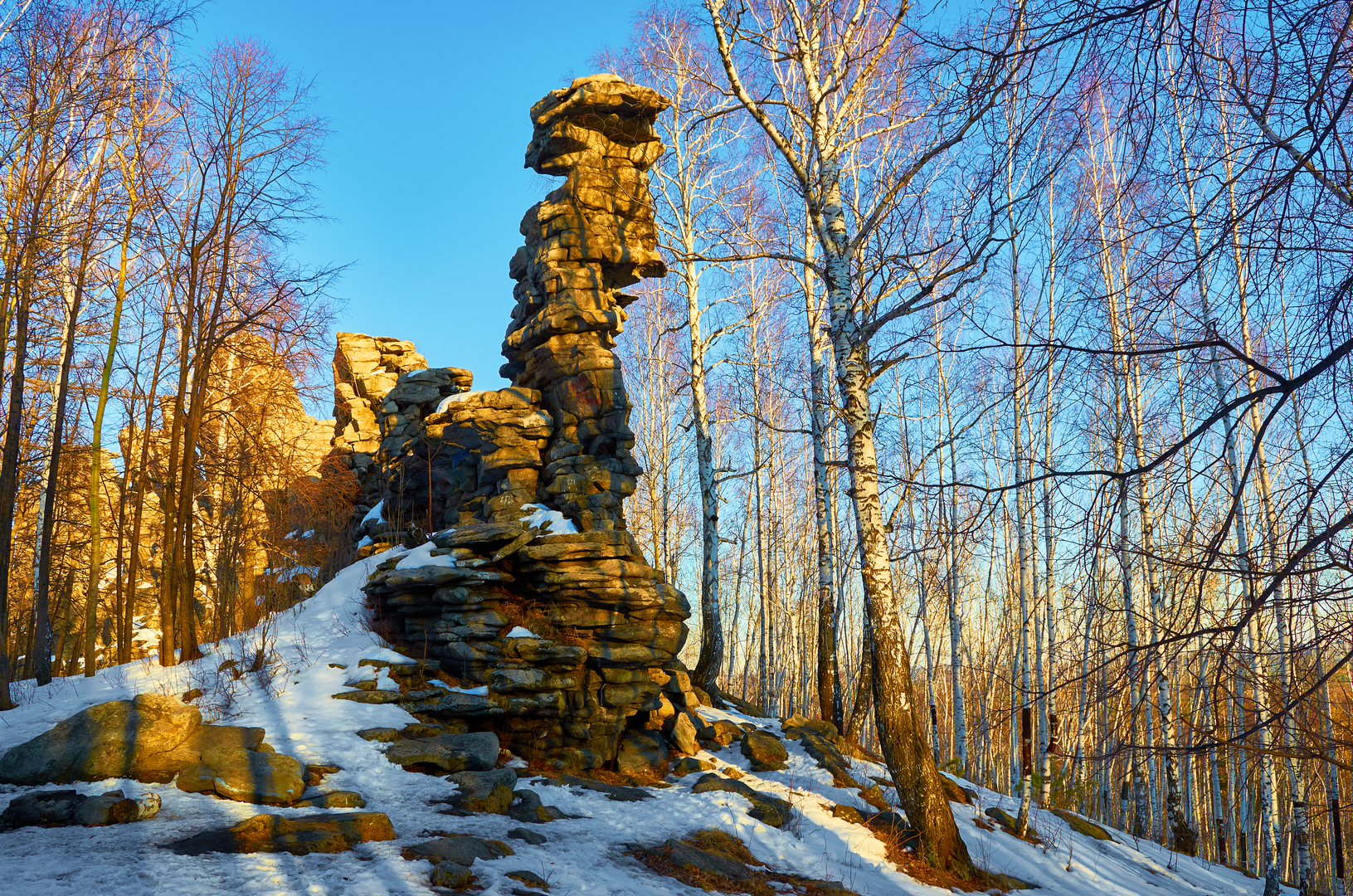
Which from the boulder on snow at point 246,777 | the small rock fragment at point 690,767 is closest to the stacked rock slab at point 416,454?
the small rock fragment at point 690,767

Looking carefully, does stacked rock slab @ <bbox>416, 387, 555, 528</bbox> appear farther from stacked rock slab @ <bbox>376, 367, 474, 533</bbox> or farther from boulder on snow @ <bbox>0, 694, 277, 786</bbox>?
boulder on snow @ <bbox>0, 694, 277, 786</bbox>

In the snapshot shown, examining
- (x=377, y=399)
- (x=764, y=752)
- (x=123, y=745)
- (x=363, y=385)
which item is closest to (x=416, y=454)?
(x=377, y=399)

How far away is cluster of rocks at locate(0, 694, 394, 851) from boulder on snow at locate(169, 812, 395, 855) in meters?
0.03

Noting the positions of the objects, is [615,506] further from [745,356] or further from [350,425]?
[350,425]

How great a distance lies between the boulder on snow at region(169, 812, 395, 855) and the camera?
4793 millimetres

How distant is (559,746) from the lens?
945 centimetres

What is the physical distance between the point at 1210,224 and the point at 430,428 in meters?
14.7

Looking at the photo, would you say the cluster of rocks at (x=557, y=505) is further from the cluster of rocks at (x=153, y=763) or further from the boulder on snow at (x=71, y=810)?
the boulder on snow at (x=71, y=810)

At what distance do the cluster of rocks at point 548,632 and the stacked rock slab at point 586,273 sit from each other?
254 cm

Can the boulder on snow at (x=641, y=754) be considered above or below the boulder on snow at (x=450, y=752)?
below

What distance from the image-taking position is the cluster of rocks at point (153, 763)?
17.1 ft

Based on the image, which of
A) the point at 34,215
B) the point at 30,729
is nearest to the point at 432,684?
the point at 30,729

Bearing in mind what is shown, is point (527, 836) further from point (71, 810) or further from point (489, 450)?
point (489, 450)

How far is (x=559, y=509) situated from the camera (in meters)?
13.1
